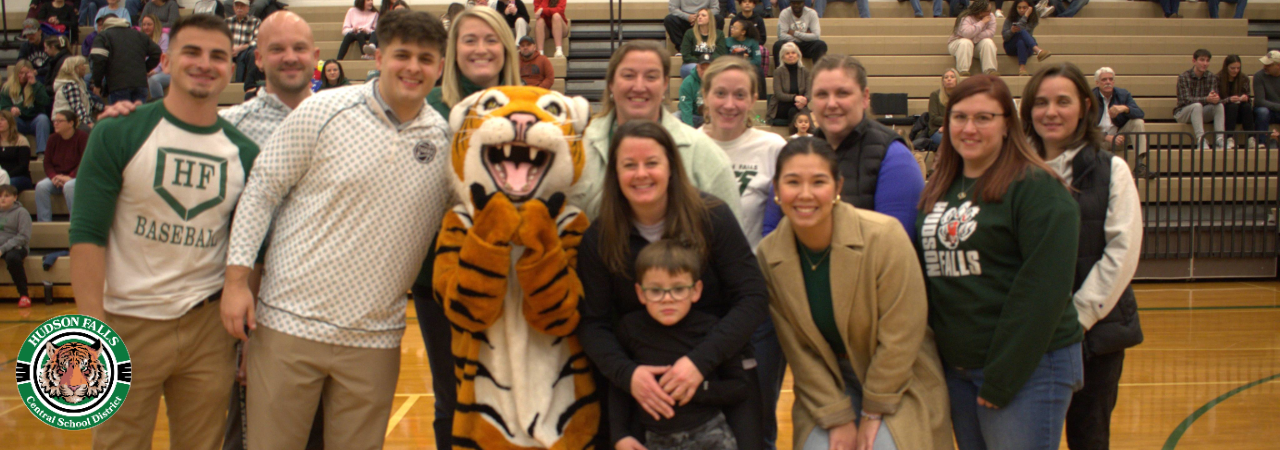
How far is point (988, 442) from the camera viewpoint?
75.1 inches

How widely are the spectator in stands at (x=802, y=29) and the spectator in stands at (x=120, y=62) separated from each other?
20.8ft

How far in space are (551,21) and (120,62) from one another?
14.2 ft

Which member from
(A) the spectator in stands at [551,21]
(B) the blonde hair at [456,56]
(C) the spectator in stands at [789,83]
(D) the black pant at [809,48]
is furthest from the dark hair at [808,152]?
(A) the spectator in stands at [551,21]

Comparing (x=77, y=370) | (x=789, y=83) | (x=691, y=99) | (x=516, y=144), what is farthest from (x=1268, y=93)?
(x=77, y=370)

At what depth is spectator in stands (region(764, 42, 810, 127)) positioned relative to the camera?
7.54m

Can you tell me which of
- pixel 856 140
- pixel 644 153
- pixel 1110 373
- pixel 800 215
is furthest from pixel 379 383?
pixel 1110 373

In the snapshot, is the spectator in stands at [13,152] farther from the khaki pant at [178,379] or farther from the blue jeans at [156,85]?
the khaki pant at [178,379]

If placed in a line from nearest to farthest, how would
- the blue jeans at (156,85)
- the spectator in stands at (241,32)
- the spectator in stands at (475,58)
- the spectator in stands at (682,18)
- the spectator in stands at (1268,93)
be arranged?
the spectator in stands at (475,58) < the blue jeans at (156,85) < the spectator in stands at (1268,93) < the spectator in stands at (241,32) < the spectator in stands at (682,18)

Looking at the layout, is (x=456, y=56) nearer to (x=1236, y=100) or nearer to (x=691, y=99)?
(x=691, y=99)

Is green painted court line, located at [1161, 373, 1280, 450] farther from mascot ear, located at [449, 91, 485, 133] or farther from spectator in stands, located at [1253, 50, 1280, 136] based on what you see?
spectator in stands, located at [1253, 50, 1280, 136]

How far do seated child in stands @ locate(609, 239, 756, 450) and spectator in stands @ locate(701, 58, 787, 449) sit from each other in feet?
1.02

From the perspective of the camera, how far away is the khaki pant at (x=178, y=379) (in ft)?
6.47

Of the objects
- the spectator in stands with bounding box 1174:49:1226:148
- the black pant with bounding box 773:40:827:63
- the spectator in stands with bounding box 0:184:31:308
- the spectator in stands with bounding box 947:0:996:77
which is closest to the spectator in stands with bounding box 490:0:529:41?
the black pant with bounding box 773:40:827:63

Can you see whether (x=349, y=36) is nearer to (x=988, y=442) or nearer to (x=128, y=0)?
(x=128, y=0)
